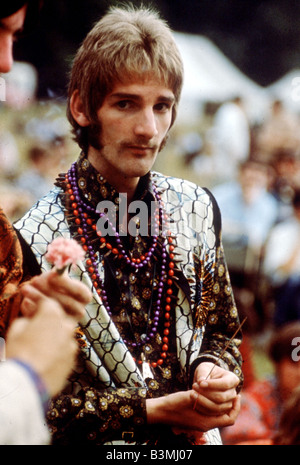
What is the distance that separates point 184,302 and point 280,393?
529 mm

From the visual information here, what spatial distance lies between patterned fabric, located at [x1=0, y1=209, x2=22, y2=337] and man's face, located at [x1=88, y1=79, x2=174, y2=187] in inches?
8.7

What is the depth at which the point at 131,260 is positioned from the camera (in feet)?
4.24

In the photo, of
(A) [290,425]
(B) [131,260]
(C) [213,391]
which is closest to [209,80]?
(B) [131,260]

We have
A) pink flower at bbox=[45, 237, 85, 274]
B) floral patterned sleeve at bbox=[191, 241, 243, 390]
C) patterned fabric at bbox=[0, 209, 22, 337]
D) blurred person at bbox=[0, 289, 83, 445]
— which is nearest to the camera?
blurred person at bbox=[0, 289, 83, 445]

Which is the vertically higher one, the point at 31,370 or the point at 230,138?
the point at 230,138

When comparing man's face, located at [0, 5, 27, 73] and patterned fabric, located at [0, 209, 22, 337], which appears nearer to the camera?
man's face, located at [0, 5, 27, 73]

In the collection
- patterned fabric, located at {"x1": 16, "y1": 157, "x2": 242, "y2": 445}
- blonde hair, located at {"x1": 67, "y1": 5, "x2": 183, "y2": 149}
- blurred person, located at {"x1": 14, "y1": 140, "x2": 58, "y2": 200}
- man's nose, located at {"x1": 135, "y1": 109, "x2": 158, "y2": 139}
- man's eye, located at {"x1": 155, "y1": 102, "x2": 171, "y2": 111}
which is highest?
blonde hair, located at {"x1": 67, "y1": 5, "x2": 183, "y2": 149}

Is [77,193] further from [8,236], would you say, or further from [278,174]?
[278,174]

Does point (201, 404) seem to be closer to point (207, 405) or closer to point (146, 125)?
point (207, 405)

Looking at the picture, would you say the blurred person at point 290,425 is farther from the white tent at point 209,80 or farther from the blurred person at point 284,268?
the white tent at point 209,80

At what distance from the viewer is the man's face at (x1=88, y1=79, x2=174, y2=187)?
4.06 feet

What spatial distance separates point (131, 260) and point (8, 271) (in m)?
0.25

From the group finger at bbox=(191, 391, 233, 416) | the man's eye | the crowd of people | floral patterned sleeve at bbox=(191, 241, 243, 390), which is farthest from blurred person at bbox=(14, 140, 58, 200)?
finger at bbox=(191, 391, 233, 416)

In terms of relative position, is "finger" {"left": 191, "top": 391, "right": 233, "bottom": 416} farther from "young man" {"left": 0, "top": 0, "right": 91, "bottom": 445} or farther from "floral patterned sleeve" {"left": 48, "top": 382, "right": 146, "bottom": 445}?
"young man" {"left": 0, "top": 0, "right": 91, "bottom": 445}
